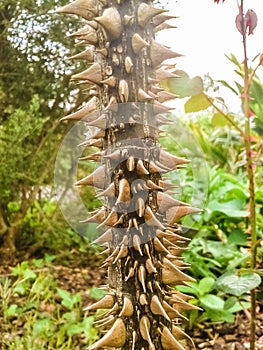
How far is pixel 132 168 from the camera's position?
71cm

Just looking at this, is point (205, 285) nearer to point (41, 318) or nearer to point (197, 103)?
point (41, 318)

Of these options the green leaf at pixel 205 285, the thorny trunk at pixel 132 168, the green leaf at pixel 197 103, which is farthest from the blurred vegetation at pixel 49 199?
the thorny trunk at pixel 132 168

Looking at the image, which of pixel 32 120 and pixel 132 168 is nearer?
pixel 132 168

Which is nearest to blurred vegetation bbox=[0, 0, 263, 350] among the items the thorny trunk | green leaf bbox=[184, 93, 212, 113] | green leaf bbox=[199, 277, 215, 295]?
green leaf bbox=[199, 277, 215, 295]

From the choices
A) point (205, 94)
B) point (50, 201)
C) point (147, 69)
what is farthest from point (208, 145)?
point (147, 69)

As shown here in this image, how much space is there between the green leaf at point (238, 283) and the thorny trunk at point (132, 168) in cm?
30

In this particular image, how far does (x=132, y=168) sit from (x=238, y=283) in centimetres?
46

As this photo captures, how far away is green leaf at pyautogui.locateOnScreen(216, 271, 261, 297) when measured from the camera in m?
1.04

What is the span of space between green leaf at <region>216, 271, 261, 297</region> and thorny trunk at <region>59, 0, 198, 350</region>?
30cm

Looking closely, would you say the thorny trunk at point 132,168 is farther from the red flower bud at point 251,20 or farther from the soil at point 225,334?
the soil at point 225,334

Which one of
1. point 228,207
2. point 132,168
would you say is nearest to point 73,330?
point 228,207

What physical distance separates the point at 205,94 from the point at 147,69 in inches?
12.5

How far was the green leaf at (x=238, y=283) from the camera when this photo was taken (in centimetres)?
104

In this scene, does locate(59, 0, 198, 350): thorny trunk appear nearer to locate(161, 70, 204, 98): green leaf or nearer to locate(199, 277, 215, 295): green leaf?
locate(161, 70, 204, 98): green leaf
